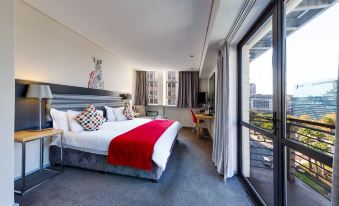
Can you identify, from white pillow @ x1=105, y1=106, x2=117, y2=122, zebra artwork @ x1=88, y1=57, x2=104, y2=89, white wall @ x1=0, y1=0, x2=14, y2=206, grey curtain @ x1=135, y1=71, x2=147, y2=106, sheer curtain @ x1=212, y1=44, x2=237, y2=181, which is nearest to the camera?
white wall @ x1=0, y1=0, x2=14, y2=206

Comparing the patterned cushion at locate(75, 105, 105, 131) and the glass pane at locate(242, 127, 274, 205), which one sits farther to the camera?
the patterned cushion at locate(75, 105, 105, 131)

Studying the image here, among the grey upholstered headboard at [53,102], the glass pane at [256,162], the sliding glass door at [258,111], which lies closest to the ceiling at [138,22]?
the sliding glass door at [258,111]

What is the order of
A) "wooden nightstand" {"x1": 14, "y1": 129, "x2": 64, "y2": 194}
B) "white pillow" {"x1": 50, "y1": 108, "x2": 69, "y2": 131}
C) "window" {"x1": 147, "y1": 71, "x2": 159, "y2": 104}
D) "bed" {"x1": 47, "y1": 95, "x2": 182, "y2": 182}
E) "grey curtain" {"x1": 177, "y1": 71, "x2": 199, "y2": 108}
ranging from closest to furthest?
"wooden nightstand" {"x1": 14, "y1": 129, "x2": 64, "y2": 194} → "bed" {"x1": 47, "y1": 95, "x2": 182, "y2": 182} → "white pillow" {"x1": 50, "y1": 108, "x2": 69, "y2": 131} → "grey curtain" {"x1": 177, "y1": 71, "x2": 199, "y2": 108} → "window" {"x1": 147, "y1": 71, "x2": 159, "y2": 104}

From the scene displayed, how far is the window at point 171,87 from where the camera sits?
7129 millimetres

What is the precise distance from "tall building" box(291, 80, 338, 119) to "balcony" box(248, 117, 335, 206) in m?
0.09

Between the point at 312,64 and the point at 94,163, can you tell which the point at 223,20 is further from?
the point at 94,163

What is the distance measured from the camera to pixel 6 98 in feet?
4.94

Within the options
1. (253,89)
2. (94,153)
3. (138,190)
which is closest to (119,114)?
(94,153)

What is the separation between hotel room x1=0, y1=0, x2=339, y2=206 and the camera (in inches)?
48.8

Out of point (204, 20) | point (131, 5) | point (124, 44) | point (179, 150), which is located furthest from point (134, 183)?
point (124, 44)

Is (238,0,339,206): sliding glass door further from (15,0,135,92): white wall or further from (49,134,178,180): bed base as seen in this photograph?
(15,0,135,92): white wall

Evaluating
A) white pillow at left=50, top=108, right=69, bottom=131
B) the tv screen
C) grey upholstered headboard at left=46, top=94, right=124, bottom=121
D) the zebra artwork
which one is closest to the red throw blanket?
white pillow at left=50, top=108, right=69, bottom=131

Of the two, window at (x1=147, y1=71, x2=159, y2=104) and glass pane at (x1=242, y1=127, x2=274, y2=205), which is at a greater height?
window at (x1=147, y1=71, x2=159, y2=104)

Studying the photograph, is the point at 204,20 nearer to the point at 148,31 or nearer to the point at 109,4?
the point at 148,31
